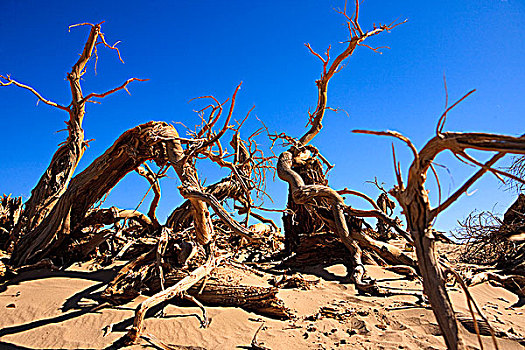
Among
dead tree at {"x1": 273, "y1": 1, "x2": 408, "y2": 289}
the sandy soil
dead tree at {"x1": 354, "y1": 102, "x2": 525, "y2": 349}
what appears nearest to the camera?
dead tree at {"x1": 354, "y1": 102, "x2": 525, "y2": 349}

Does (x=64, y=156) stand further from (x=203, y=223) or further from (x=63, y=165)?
(x=203, y=223)

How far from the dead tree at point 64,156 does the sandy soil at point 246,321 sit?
4.85ft

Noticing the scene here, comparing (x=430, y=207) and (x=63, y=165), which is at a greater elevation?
(x=63, y=165)

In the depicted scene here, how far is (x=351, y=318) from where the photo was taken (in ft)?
12.4

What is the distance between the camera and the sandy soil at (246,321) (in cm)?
330

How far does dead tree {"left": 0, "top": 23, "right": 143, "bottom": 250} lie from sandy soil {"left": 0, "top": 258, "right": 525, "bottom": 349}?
148 cm

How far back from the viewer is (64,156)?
22.1ft

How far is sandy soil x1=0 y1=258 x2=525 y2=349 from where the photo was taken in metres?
3.30

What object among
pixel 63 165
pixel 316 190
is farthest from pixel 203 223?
pixel 63 165

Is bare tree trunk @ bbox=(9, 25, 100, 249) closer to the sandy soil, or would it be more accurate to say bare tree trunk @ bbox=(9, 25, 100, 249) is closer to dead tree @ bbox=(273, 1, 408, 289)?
the sandy soil

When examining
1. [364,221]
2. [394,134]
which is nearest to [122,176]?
[364,221]

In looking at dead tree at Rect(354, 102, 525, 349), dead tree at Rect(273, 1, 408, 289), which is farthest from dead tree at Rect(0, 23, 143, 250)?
dead tree at Rect(354, 102, 525, 349)

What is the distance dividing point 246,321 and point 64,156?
517 centimetres

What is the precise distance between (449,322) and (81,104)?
24.6ft
